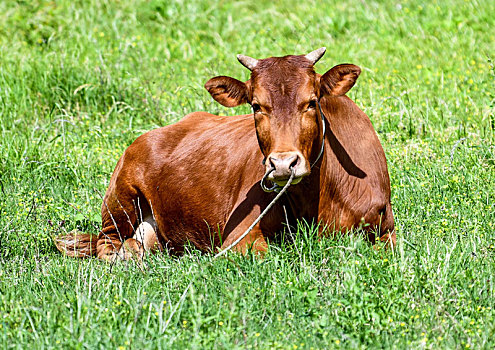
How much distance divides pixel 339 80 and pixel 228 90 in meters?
0.81

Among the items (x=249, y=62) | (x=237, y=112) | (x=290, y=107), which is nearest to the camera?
(x=290, y=107)

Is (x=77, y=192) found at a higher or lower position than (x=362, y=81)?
lower

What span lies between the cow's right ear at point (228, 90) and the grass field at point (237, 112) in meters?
1.07

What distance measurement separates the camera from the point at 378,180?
526cm

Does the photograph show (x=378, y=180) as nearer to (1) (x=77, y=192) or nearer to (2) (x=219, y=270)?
(2) (x=219, y=270)

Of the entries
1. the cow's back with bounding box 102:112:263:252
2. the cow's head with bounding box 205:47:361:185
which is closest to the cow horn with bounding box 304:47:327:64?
the cow's head with bounding box 205:47:361:185

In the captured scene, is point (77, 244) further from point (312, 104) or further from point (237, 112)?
point (237, 112)

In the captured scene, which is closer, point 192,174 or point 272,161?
point 272,161

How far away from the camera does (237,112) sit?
Answer: 8164 mm

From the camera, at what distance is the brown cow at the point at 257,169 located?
468 centimetres

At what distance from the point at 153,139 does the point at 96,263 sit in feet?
5.34

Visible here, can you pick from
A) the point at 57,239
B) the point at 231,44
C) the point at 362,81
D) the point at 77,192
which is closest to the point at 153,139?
the point at 77,192

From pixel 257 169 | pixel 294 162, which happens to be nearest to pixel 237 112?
pixel 257 169

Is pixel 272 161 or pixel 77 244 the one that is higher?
pixel 272 161
